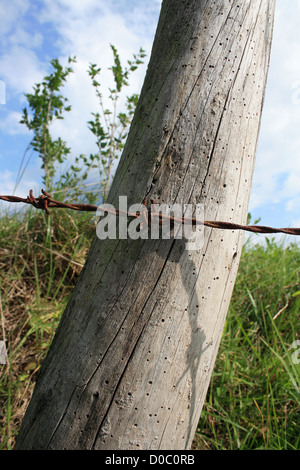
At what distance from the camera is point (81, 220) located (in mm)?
3656

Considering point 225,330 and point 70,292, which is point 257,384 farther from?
point 70,292

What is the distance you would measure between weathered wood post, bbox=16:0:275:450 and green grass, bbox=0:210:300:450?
1336mm

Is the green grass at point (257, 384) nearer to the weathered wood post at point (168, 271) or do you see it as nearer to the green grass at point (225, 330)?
the green grass at point (225, 330)

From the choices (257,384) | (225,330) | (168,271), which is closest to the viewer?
(168,271)

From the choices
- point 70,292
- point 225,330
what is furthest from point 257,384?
point 70,292

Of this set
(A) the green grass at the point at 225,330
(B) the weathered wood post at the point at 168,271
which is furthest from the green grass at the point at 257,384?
(B) the weathered wood post at the point at 168,271

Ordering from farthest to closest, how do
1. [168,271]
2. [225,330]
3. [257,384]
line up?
[225,330], [257,384], [168,271]

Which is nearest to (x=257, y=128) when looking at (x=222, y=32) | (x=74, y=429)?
(x=222, y=32)

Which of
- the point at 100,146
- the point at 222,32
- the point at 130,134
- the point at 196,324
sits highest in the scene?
the point at 100,146

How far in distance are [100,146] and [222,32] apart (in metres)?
2.90

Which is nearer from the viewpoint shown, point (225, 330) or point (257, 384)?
point (257, 384)

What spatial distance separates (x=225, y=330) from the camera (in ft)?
10.0

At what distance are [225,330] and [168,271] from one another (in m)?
2.04

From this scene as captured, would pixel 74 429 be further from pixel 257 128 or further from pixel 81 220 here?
pixel 81 220
